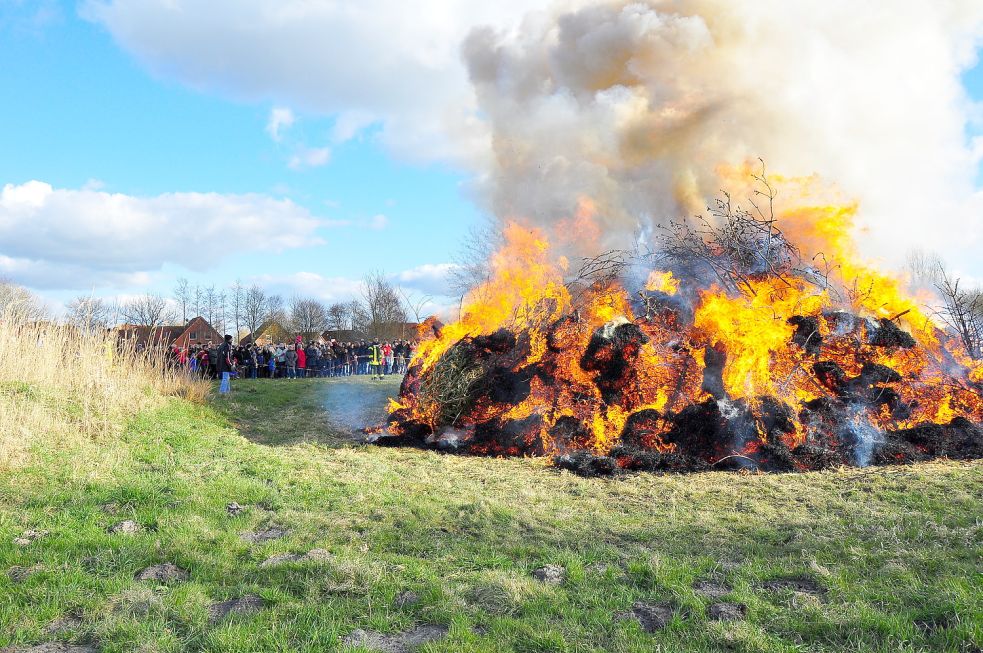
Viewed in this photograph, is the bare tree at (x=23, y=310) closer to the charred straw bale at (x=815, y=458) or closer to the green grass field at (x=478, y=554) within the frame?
the green grass field at (x=478, y=554)

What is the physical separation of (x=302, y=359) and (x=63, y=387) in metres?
14.3

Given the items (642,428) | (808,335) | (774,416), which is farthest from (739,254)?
(642,428)

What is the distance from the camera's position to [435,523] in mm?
6395

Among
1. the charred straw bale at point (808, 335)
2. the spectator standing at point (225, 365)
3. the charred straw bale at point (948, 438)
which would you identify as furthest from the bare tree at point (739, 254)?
the spectator standing at point (225, 365)

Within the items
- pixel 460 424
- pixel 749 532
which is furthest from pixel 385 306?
pixel 749 532

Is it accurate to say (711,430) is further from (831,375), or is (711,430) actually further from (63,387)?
(63,387)

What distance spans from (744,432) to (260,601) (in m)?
7.72

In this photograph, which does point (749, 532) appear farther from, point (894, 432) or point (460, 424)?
point (460, 424)

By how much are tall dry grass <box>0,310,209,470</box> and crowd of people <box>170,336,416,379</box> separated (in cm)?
965

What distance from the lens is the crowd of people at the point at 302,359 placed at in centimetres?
2348

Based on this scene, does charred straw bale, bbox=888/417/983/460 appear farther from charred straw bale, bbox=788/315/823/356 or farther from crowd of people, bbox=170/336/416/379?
crowd of people, bbox=170/336/416/379

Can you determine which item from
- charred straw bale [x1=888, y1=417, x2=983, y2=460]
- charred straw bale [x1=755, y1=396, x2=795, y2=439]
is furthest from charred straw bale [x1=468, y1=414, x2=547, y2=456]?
charred straw bale [x1=888, y1=417, x2=983, y2=460]

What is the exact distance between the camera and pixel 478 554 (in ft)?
17.8

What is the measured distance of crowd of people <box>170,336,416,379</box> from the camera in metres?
23.5
